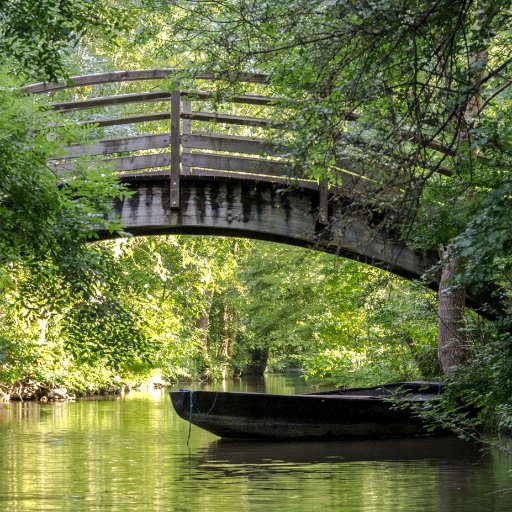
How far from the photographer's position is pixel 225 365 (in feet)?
145

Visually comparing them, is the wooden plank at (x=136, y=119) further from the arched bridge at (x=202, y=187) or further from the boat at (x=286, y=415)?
the boat at (x=286, y=415)

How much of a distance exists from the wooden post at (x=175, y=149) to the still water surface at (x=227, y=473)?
3.62 m

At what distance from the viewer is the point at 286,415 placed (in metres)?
16.5

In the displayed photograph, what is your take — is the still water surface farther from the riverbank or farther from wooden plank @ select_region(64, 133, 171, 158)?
the riverbank

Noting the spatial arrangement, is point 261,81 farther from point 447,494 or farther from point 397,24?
point 397,24

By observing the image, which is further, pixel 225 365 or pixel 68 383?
pixel 225 365

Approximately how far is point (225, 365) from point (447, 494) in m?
34.1

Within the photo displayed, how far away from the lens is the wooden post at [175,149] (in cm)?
1460

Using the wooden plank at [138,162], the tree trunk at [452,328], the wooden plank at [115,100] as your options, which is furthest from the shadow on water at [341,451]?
the wooden plank at [115,100]

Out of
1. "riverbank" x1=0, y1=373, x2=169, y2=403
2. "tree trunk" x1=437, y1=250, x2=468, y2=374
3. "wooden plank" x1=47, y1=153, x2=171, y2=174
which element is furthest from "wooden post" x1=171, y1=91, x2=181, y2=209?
"riverbank" x1=0, y1=373, x2=169, y2=403

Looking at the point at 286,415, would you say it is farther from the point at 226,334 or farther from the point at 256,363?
the point at 256,363

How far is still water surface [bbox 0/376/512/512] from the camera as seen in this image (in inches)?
385

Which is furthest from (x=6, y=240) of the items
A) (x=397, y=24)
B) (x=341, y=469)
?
(x=397, y=24)

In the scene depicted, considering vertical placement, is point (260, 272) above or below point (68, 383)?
above
